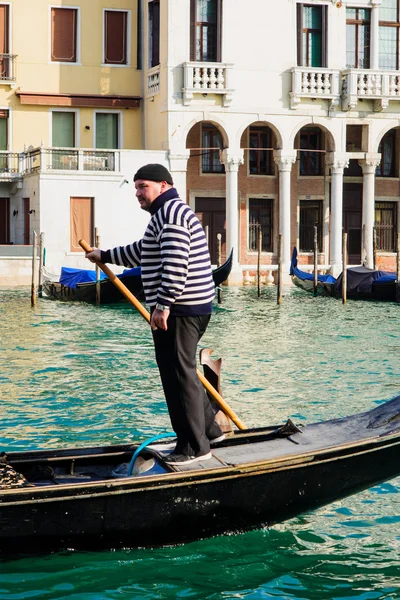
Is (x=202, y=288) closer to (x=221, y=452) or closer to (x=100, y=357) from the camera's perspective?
(x=221, y=452)

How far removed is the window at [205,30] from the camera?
65.4 ft

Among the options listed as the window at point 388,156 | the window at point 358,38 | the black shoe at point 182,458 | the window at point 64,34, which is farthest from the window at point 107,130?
the black shoe at point 182,458

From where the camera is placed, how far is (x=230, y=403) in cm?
740

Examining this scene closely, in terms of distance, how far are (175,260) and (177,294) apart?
126mm

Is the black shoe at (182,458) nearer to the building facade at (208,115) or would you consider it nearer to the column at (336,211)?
the building facade at (208,115)

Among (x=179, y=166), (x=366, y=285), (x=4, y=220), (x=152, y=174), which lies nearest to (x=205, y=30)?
(x=179, y=166)

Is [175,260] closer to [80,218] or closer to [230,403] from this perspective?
[230,403]

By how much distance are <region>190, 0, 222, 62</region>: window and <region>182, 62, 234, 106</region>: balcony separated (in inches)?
12.0

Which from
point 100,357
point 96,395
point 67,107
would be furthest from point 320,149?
point 96,395

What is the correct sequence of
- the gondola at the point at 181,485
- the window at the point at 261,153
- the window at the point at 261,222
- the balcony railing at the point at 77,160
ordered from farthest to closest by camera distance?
1. the window at the point at 261,153
2. the window at the point at 261,222
3. the balcony railing at the point at 77,160
4. the gondola at the point at 181,485

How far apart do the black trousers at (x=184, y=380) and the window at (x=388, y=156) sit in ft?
62.1

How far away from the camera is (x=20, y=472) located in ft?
13.7

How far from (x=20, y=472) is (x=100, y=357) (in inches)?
229

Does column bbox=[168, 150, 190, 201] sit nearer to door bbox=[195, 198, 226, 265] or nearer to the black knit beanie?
door bbox=[195, 198, 226, 265]
